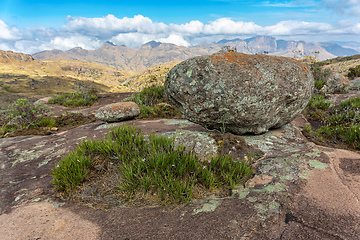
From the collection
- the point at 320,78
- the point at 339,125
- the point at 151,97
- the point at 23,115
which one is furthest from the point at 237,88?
the point at 320,78

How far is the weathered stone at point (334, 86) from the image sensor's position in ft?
47.1

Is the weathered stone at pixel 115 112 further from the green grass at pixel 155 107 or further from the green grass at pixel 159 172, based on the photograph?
the green grass at pixel 159 172

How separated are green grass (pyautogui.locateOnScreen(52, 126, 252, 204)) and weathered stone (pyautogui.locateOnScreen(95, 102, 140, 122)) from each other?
4.90 m

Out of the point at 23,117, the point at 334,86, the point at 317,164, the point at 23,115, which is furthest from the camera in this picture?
the point at 334,86

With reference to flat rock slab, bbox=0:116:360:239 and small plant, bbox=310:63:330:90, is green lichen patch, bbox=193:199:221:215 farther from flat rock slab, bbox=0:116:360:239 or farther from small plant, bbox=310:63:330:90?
small plant, bbox=310:63:330:90

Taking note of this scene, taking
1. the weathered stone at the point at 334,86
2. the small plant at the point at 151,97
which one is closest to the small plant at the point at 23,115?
the small plant at the point at 151,97

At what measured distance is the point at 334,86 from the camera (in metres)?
14.4

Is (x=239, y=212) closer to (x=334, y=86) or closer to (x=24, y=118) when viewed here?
(x=24, y=118)

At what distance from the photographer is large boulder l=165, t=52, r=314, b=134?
4984 millimetres

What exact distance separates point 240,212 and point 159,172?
1494 millimetres

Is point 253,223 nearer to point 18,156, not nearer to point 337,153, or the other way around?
point 337,153

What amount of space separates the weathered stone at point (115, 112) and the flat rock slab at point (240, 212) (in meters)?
5.03

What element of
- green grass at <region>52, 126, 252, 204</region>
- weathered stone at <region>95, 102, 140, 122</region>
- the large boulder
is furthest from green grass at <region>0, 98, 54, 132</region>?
the large boulder

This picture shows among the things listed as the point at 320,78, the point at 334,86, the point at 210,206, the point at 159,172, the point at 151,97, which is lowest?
the point at 151,97
